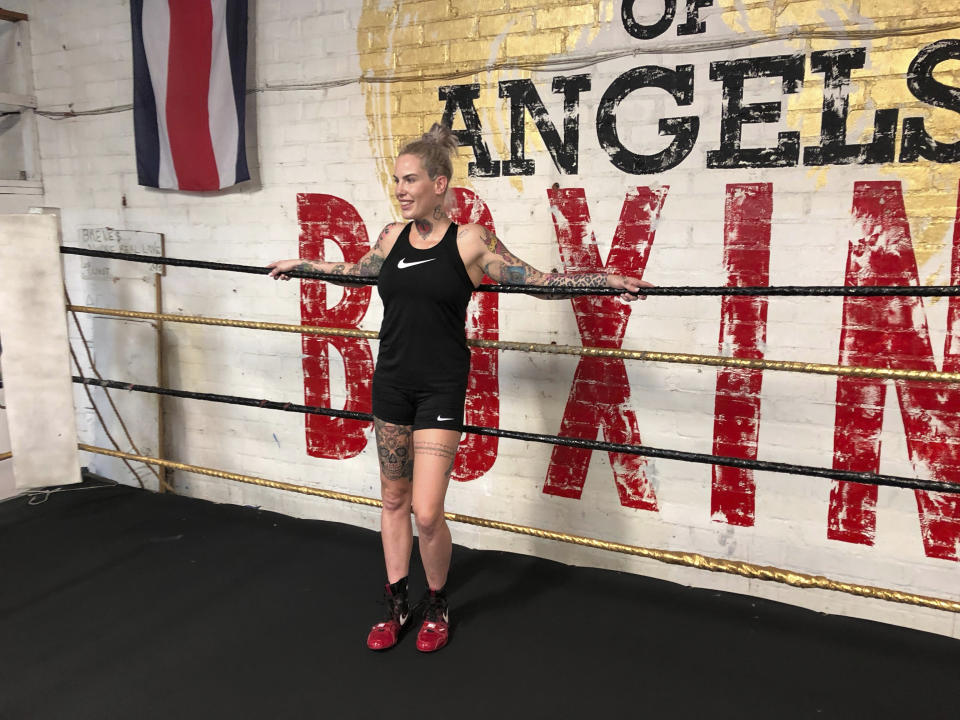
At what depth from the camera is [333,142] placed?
295 centimetres

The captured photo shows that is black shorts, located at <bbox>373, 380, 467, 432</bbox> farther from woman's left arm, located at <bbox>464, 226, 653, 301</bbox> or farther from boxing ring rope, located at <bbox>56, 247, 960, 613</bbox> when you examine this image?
woman's left arm, located at <bbox>464, 226, 653, 301</bbox>

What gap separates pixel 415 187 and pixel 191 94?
1815 millimetres

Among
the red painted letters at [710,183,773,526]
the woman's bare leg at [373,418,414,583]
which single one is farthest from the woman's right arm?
the red painted letters at [710,183,773,526]

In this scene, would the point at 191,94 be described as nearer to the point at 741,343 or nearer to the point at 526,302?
the point at 526,302

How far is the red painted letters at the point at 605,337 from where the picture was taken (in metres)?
2.50

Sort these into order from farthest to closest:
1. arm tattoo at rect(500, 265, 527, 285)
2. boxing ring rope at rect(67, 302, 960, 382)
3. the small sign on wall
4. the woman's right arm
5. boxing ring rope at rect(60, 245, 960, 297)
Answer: the small sign on wall
the woman's right arm
arm tattoo at rect(500, 265, 527, 285)
boxing ring rope at rect(67, 302, 960, 382)
boxing ring rope at rect(60, 245, 960, 297)

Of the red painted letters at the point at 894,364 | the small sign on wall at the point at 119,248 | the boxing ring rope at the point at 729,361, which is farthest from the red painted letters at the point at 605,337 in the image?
the small sign on wall at the point at 119,248

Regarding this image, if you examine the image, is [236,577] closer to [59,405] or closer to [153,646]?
[153,646]

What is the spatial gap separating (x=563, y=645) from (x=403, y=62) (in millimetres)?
2242

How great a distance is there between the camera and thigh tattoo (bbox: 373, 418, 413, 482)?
2020 millimetres

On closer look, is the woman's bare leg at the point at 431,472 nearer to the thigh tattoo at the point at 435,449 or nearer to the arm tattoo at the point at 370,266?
the thigh tattoo at the point at 435,449

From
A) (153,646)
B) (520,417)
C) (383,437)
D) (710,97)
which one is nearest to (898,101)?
(710,97)

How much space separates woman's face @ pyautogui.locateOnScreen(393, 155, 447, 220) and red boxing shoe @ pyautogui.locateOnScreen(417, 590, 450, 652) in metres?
1.15

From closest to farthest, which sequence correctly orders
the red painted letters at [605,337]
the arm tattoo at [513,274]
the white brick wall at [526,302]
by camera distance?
the arm tattoo at [513,274]
the white brick wall at [526,302]
the red painted letters at [605,337]
